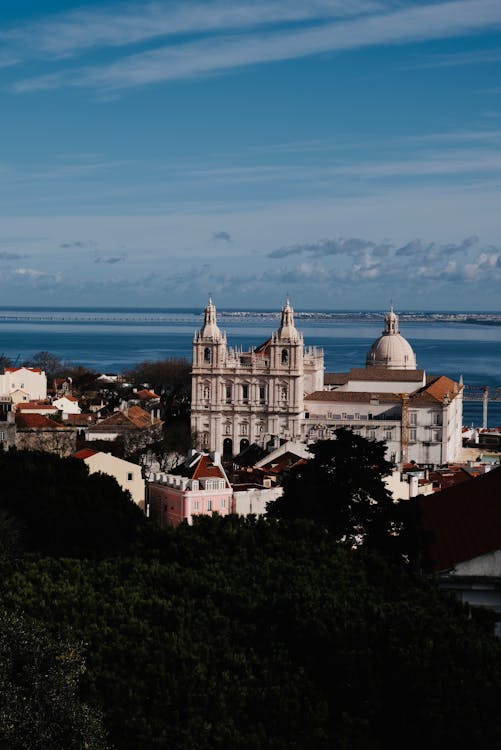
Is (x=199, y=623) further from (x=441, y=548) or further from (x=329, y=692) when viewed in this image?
(x=441, y=548)

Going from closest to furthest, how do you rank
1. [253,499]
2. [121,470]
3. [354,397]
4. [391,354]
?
[253,499], [121,470], [354,397], [391,354]

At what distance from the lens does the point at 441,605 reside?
12.1m

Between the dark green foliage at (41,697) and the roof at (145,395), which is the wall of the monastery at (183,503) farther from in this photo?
the roof at (145,395)

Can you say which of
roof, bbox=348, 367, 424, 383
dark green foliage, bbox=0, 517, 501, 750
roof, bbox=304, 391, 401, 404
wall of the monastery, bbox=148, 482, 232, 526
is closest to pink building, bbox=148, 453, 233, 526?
wall of the monastery, bbox=148, 482, 232, 526

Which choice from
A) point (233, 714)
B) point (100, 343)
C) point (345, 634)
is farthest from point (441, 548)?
point (100, 343)

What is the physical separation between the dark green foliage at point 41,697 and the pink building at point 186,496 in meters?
15.8

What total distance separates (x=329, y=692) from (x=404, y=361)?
5376 centimetres

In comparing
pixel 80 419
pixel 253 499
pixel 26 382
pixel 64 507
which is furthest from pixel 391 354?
pixel 64 507

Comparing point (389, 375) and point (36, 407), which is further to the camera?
point (389, 375)

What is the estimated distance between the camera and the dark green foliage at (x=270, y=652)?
9930mm

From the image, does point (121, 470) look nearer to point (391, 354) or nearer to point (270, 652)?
point (270, 652)

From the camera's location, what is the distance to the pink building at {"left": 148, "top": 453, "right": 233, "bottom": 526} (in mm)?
27016

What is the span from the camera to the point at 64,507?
1942 centimetres

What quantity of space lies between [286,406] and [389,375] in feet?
20.0
